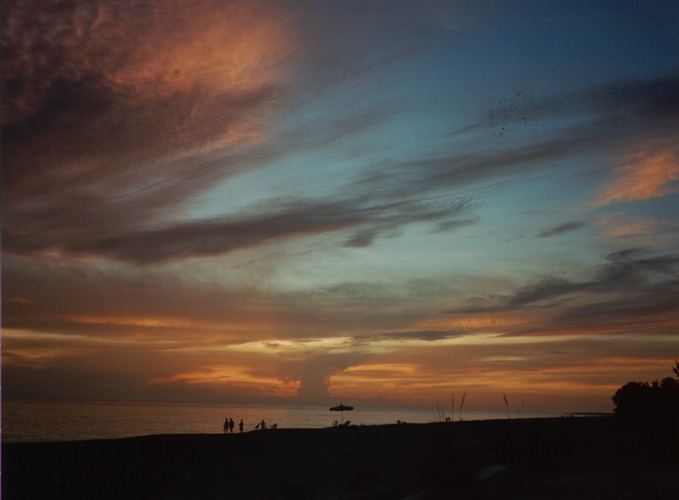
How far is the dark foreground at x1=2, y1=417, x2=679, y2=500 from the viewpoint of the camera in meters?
11.3

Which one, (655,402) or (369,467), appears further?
(655,402)

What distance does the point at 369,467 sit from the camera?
1891 cm

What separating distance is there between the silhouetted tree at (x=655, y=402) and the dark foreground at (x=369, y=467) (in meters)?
1.33

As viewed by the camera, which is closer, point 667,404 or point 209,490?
point 209,490

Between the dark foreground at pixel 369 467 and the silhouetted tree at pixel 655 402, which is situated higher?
the silhouetted tree at pixel 655 402

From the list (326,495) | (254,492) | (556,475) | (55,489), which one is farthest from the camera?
(55,489)

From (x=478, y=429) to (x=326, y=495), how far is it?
15.3 meters

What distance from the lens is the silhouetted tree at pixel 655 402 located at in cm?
2339

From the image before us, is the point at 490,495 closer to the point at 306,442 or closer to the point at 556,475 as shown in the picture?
the point at 556,475

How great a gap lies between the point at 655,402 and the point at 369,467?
15257 millimetres

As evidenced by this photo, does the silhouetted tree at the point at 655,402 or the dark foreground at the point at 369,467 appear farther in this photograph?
the silhouetted tree at the point at 655,402

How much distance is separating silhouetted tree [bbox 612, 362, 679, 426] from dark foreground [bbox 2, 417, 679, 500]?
1332 mm

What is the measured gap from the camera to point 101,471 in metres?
22.7

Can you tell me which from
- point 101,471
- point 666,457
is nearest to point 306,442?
point 101,471
